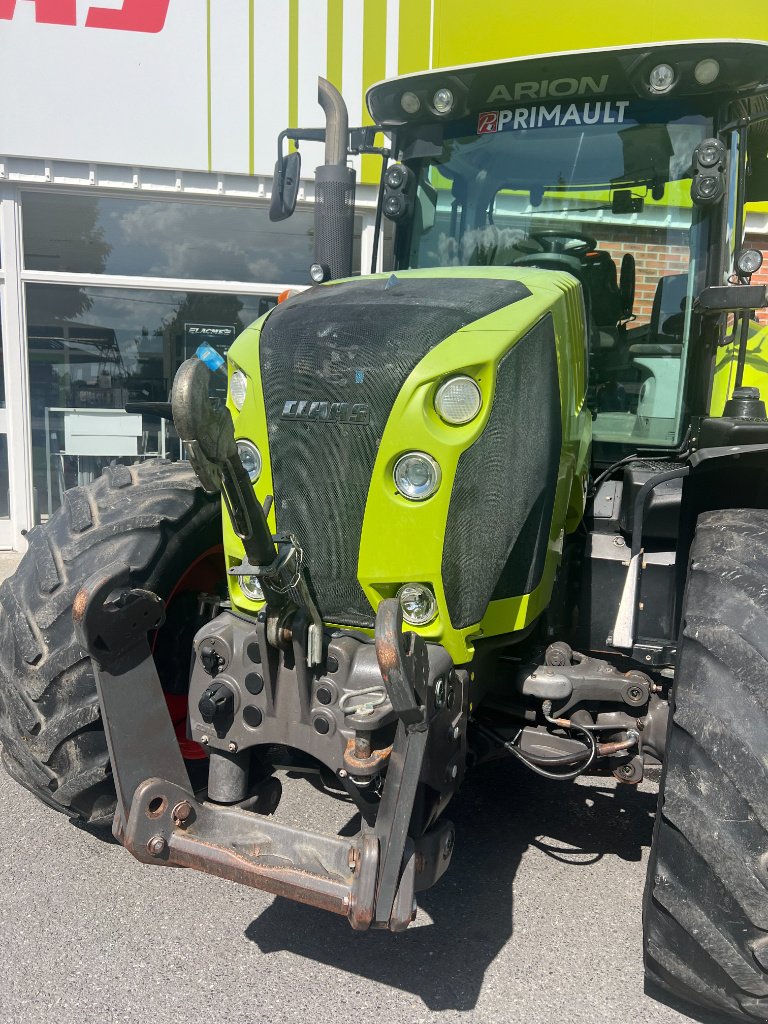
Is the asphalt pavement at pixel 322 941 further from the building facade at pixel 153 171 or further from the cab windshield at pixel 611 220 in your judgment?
the building facade at pixel 153 171

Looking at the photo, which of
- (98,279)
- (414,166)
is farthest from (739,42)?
(98,279)

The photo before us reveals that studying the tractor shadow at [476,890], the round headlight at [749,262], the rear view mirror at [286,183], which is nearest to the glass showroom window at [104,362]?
the rear view mirror at [286,183]

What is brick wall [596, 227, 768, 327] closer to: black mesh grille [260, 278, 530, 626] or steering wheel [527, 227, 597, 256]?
steering wheel [527, 227, 597, 256]

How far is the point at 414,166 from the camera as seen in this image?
3473mm

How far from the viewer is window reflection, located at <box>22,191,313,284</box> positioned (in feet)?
24.3

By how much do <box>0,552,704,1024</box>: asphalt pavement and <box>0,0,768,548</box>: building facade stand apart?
204 inches

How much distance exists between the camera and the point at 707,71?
290cm

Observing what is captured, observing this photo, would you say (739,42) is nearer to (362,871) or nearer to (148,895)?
(362,871)

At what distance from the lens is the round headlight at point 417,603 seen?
2146mm

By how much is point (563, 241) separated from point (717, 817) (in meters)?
2.19

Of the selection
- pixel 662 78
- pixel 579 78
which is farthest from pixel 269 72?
pixel 662 78

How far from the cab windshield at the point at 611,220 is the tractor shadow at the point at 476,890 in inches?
54.9

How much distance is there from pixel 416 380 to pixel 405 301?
1.03 ft

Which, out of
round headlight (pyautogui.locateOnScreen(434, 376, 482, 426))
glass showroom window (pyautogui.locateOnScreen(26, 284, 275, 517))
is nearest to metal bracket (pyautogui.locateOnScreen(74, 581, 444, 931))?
round headlight (pyautogui.locateOnScreen(434, 376, 482, 426))
